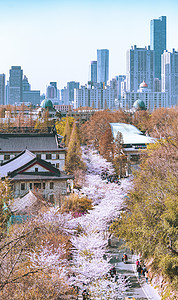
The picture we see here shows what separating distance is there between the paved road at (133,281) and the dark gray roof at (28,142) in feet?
101

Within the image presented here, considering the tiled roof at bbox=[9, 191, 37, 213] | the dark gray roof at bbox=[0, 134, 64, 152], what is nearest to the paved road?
the tiled roof at bbox=[9, 191, 37, 213]

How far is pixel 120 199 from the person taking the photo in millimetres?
33000

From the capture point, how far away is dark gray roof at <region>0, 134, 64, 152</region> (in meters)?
58.2

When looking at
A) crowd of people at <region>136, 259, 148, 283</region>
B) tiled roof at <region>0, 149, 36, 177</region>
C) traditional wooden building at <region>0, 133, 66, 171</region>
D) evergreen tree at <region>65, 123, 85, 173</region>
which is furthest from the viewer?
traditional wooden building at <region>0, 133, 66, 171</region>

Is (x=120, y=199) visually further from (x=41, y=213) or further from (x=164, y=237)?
(x=164, y=237)

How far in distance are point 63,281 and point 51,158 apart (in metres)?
40.6

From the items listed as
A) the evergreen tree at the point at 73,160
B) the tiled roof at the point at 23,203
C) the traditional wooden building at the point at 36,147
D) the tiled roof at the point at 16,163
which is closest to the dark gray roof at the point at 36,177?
the tiled roof at the point at 16,163

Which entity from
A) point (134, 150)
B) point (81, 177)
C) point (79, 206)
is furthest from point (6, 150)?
point (79, 206)

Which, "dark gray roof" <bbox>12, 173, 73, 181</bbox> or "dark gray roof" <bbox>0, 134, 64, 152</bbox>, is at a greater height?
"dark gray roof" <bbox>0, 134, 64, 152</bbox>

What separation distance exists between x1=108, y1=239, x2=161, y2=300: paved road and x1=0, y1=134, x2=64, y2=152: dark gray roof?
30634 mm

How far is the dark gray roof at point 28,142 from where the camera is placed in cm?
5822

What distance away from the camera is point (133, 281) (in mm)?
23922

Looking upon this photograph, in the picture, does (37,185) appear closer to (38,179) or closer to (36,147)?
(38,179)

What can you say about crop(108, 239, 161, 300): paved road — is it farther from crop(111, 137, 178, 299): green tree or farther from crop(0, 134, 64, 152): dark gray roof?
crop(0, 134, 64, 152): dark gray roof
